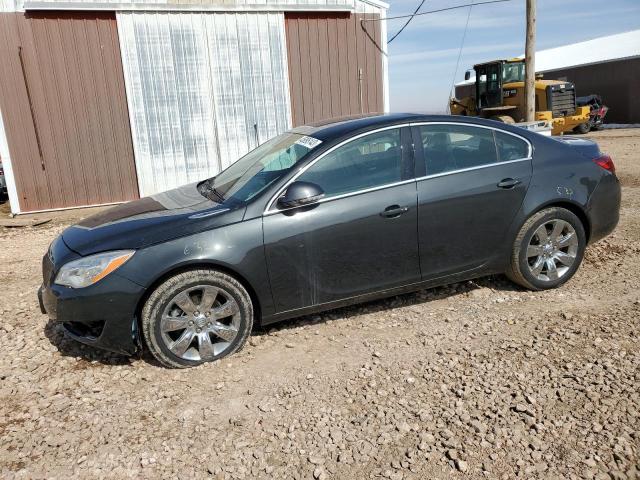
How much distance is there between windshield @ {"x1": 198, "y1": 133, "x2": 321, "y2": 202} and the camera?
4.00m

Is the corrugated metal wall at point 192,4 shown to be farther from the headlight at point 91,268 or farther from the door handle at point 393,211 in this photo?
the door handle at point 393,211

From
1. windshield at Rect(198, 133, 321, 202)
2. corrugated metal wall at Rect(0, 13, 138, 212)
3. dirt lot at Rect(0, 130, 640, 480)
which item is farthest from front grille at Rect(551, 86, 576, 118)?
windshield at Rect(198, 133, 321, 202)

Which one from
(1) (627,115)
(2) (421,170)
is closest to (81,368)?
(2) (421,170)

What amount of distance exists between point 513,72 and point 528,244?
55.9 ft

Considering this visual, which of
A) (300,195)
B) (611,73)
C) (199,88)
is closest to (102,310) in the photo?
(300,195)

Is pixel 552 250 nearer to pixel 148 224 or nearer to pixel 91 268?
pixel 148 224

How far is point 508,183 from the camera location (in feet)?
14.2

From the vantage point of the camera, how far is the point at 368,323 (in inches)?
167

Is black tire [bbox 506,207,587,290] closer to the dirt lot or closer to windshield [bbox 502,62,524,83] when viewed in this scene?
the dirt lot

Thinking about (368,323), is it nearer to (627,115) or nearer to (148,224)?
(148,224)

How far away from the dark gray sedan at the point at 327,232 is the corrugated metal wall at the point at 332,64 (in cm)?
642

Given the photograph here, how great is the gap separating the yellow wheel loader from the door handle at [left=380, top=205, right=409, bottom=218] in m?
15.7

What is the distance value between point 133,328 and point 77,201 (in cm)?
713

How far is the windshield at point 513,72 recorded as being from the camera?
19.3 metres
